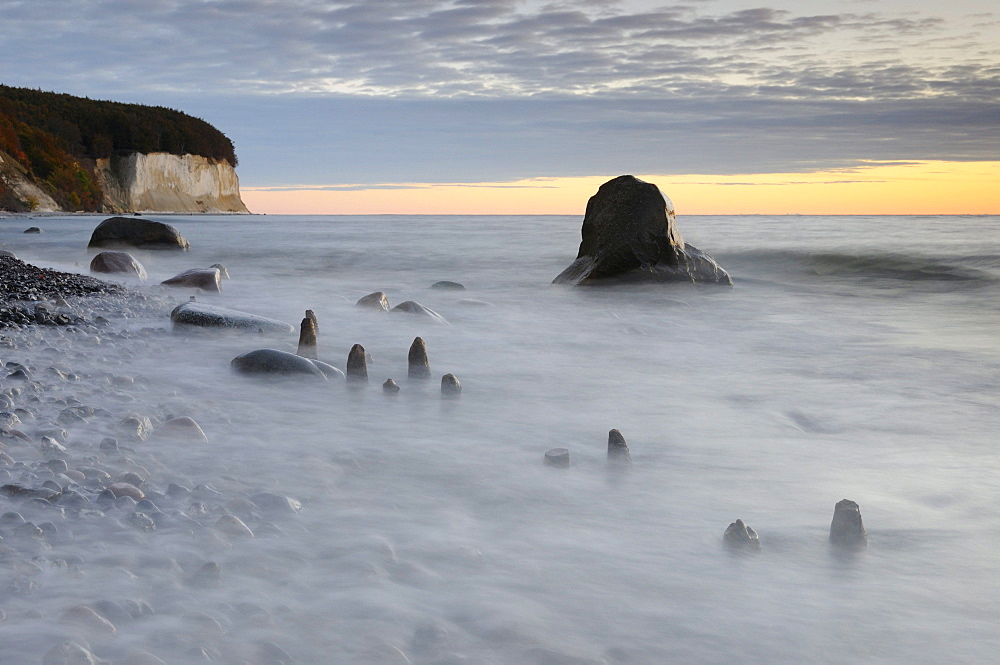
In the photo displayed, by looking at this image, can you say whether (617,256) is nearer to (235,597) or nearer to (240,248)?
(235,597)

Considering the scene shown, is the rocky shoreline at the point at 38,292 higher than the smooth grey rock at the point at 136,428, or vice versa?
the rocky shoreline at the point at 38,292

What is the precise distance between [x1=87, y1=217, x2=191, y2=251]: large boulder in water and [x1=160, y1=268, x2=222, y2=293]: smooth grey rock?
24.6 ft

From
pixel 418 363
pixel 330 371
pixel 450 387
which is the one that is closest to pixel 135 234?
pixel 330 371

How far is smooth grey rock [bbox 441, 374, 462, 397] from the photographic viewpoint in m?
4.21

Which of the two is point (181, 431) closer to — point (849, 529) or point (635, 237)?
point (849, 529)

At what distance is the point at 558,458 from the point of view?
10.1 ft

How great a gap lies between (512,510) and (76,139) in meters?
69.8

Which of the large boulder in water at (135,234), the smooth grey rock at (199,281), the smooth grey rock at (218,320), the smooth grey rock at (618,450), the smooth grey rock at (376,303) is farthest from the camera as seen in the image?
the large boulder in water at (135,234)

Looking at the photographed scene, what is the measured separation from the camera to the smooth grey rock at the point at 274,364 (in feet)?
14.3

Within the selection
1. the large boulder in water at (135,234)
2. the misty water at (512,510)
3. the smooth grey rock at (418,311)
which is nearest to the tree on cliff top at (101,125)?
the large boulder in water at (135,234)

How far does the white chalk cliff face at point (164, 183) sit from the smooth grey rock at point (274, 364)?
6457 centimetres

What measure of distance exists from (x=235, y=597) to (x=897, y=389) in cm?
433

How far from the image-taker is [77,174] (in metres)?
56.8

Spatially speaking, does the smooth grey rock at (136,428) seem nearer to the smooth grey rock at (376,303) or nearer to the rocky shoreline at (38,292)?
the rocky shoreline at (38,292)
